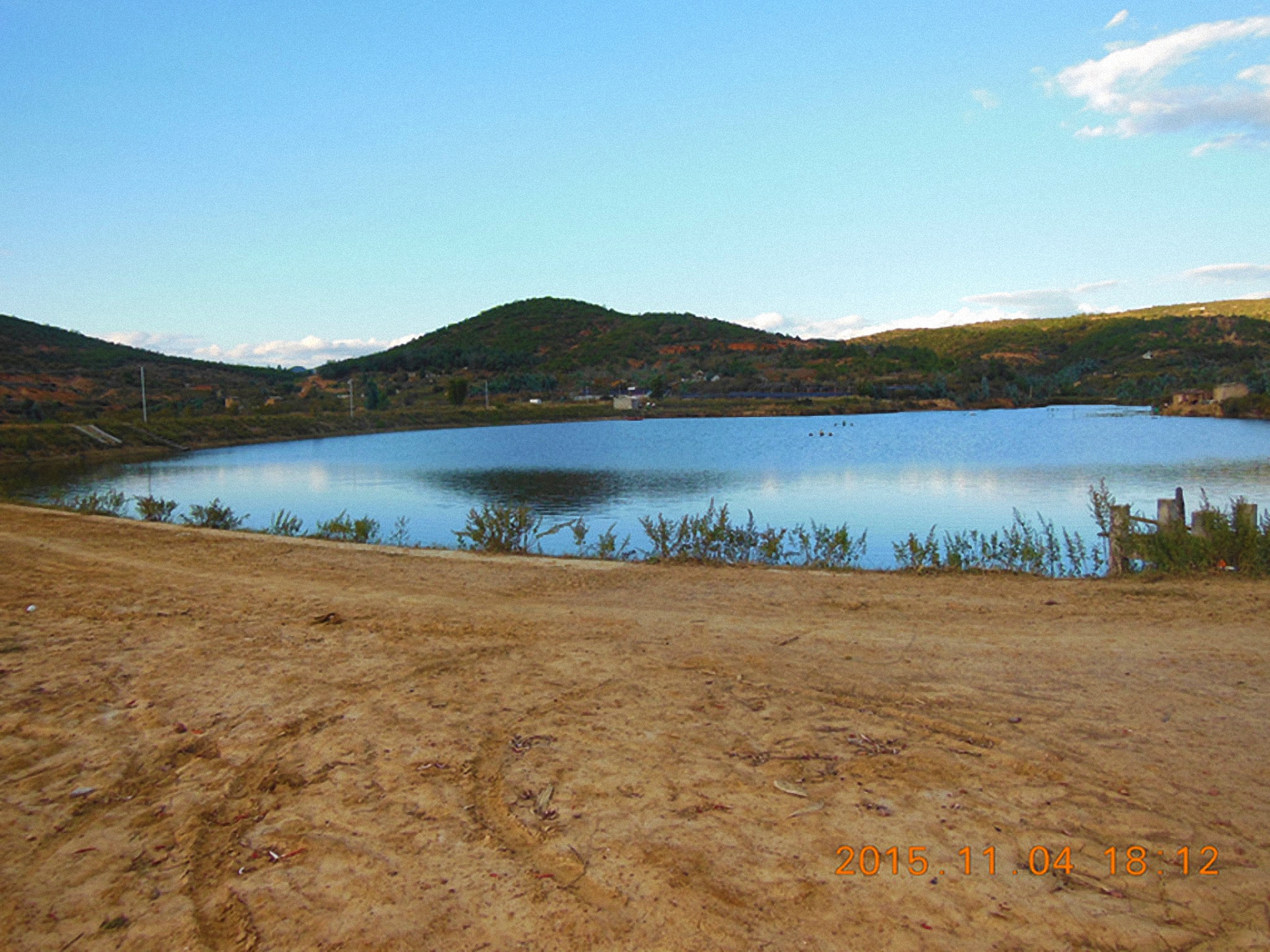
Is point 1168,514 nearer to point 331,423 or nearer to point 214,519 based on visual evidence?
point 214,519

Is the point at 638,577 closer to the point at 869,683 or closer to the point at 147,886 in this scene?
the point at 869,683

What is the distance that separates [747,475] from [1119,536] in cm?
1779

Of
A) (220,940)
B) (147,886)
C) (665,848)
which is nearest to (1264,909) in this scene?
(665,848)

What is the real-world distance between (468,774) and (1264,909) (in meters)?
2.94

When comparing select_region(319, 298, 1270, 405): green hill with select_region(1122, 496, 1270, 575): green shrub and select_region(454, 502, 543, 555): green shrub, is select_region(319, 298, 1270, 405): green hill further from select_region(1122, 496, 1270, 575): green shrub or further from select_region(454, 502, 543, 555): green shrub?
select_region(454, 502, 543, 555): green shrub

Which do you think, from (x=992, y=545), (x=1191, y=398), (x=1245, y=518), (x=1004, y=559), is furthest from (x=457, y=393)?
(x=1245, y=518)

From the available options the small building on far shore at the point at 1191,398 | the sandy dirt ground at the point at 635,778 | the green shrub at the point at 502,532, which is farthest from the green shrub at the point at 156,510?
the small building on far shore at the point at 1191,398

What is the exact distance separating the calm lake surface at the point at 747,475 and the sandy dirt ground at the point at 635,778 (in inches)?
293

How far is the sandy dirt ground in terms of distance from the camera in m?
2.77

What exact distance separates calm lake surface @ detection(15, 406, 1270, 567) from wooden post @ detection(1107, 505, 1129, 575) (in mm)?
3347

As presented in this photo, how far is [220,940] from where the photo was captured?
107 inches

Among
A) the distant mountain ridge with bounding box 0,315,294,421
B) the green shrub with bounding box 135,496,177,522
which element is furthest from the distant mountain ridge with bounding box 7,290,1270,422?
the green shrub with bounding box 135,496,177,522

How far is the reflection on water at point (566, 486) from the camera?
862 inches
